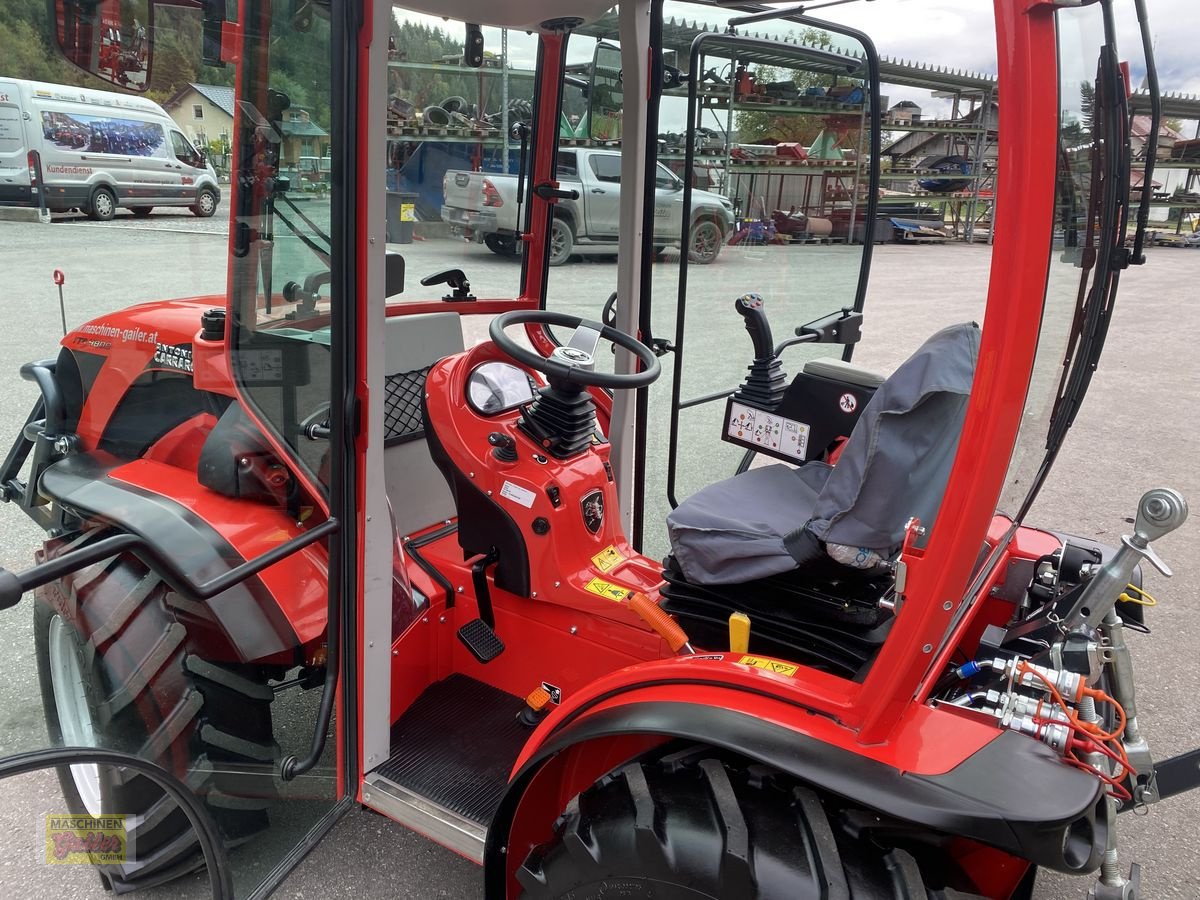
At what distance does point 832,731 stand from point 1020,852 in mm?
300

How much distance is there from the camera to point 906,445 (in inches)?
60.2

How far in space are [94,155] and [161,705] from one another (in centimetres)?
123

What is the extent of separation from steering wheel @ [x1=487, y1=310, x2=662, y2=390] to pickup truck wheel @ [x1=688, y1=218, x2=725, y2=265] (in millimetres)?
1039

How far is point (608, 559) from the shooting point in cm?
234

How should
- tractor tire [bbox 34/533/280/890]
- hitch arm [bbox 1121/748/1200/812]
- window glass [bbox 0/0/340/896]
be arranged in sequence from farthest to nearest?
tractor tire [bbox 34/533/280/890]
window glass [bbox 0/0/340/896]
hitch arm [bbox 1121/748/1200/812]

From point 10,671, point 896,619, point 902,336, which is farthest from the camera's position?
point 902,336

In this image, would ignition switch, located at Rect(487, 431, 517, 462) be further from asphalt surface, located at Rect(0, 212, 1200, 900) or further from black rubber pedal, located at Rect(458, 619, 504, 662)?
asphalt surface, located at Rect(0, 212, 1200, 900)

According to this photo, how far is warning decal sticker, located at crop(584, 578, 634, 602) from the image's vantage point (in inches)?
85.0

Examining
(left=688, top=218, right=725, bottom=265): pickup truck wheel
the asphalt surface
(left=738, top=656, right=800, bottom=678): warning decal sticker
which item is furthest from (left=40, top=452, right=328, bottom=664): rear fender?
(left=688, top=218, right=725, bottom=265): pickup truck wheel

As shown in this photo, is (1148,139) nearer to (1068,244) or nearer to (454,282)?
(1068,244)

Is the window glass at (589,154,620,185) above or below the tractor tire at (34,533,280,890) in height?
above

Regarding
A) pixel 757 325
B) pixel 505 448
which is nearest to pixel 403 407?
pixel 505 448

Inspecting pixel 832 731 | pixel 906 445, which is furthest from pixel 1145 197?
pixel 832 731

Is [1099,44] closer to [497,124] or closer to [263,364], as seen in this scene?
[263,364]
